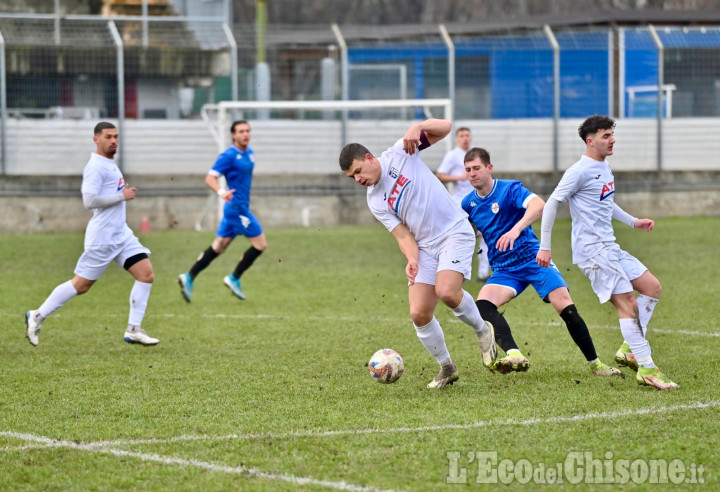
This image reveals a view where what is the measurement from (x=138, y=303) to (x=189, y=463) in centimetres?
441

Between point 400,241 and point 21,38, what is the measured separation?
62.0ft

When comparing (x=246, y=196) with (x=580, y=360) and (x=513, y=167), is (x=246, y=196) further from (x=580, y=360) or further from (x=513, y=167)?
(x=513, y=167)

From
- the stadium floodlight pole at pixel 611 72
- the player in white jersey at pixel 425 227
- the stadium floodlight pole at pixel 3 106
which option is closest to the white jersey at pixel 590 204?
the player in white jersey at pixel 425 227

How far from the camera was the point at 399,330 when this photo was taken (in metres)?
10.4

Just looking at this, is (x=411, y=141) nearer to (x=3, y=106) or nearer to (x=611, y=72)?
(x=3, y=106)

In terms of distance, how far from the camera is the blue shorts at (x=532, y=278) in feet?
25.8

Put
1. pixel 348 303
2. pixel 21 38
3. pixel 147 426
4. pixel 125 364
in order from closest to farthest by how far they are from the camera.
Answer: pixel 147 426
pixel 125 364
pixel 348 303
pixel 21 38

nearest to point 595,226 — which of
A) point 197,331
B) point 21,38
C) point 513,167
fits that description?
point 197,331

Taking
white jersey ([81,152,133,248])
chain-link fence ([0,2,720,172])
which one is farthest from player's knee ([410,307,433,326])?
chain-link fence ([0,2,720,172])

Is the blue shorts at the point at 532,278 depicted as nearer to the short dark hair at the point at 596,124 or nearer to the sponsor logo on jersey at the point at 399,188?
the short dark hair at the point at 596,124

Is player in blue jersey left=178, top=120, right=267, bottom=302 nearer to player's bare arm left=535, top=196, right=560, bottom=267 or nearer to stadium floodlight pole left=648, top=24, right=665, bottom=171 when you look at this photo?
player's bare arm left=535, top=196, right=560, bottom=267

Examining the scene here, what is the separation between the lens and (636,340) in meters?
7.32

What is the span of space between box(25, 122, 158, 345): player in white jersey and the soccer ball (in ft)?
9.53

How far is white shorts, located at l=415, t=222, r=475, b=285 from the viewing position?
7211 mm
